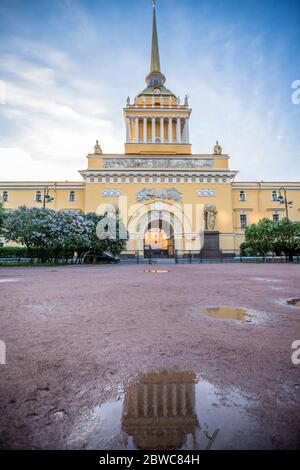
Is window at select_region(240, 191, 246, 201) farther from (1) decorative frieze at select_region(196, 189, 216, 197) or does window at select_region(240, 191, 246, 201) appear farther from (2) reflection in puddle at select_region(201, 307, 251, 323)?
(2) reflection in puddle at select_region(201, 307, 251, 323)

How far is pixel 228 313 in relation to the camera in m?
2.95

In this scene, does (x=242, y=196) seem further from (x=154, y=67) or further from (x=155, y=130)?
(x=154, y=67)

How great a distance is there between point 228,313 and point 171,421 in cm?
211

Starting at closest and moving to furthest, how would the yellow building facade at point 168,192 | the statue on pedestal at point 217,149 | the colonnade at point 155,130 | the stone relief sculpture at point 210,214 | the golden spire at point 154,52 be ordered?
1. the stone relief sculpture at point 210,214
2. the yellow building facade at point 168,192
3. the statue on pedestal at point 217,149
4. the colonnade at point 155,130
5. the golden spire at point 154,52

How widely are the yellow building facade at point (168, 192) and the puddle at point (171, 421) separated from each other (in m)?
23.1

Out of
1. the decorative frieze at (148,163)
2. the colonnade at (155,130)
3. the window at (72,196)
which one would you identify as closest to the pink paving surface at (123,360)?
the decorative frieze at (148,163)

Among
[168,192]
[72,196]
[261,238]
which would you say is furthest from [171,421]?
[72,196]

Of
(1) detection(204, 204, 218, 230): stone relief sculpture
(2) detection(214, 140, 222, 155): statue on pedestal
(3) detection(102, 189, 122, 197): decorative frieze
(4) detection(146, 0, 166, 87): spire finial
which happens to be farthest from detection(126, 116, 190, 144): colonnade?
(1) detection(204, 204, 218, 230): stone relief sculpture

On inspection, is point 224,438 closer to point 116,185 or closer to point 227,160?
point 116,185

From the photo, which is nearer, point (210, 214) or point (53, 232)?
point (53, 232)

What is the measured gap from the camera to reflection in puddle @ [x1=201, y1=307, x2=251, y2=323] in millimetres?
2715

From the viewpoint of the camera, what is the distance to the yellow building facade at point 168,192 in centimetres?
2634

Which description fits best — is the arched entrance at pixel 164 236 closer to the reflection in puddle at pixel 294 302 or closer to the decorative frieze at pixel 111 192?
the decorative frieze at pixel 111 192

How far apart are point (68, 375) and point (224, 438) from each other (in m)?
0.98
